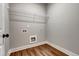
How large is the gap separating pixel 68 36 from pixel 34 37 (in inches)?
35.0

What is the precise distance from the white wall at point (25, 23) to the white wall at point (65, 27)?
0.85 ft

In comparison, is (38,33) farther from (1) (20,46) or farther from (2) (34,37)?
(1) (20,46)

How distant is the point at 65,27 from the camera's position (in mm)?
1970

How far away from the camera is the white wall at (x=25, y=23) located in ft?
4.45

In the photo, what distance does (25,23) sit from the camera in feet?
4.82

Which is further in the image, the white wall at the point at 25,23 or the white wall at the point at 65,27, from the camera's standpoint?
the white wall at the point at 65,27

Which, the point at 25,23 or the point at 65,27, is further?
the point at 65,27

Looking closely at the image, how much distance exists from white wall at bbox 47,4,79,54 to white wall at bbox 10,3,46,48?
0.26 metres

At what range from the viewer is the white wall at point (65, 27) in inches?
69.1

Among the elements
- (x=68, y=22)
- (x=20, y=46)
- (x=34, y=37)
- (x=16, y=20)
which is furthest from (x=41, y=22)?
(x=68, y=22)

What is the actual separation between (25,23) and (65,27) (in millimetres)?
986

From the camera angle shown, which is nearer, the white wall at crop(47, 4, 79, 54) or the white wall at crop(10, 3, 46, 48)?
the white wall at crop(10, 3, 46, 48)

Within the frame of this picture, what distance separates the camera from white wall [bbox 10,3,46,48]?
53.4 inches

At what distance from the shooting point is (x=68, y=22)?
1908mm
